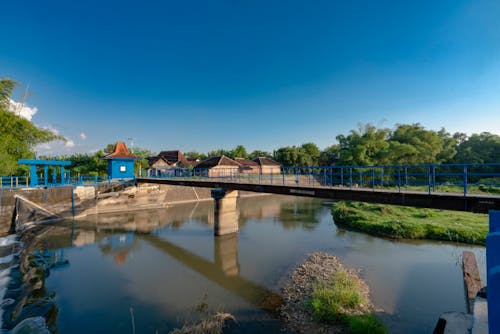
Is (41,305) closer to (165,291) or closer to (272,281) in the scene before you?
(165,291)

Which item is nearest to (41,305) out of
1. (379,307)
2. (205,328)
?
(205,328)

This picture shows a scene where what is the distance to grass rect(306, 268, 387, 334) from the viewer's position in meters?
6.76

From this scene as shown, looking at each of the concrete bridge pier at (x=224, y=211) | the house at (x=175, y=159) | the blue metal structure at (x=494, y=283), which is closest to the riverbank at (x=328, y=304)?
the blue metal structure at (x=494, y=283)

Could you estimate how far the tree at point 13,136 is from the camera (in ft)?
72.8

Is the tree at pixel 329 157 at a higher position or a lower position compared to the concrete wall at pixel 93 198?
higher

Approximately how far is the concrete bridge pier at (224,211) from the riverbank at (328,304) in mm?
7699

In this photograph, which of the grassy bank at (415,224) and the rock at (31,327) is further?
the grassy bank at (415,224)

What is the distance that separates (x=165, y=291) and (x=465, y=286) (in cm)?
1266

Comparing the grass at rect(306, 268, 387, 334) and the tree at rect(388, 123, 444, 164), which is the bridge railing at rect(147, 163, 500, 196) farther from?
the grass at rect(306, 268, 387, 334)

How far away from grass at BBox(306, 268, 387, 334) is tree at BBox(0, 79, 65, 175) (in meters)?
28.7

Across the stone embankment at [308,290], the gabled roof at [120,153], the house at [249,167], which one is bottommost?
the stone embankment at [308,290]

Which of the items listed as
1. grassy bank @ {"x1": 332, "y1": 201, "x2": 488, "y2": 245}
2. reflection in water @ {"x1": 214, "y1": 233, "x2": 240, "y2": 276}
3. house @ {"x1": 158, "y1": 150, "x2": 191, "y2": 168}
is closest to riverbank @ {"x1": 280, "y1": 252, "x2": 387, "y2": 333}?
reflection in water @ {"x1": 214, "y1": 233, "x2": 240, "y2": 276}

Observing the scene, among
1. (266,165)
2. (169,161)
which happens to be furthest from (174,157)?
(266,165)

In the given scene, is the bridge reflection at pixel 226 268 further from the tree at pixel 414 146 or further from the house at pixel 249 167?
the house at pixel 249 167
